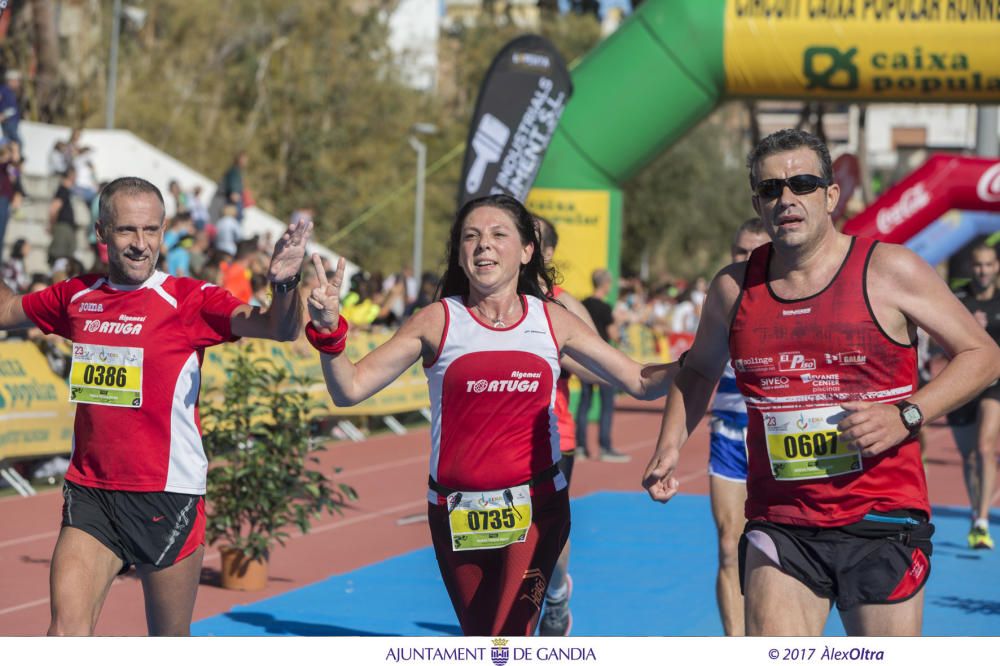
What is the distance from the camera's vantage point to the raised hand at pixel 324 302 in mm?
4289

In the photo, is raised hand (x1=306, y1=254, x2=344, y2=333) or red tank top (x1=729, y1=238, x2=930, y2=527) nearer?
red tank top (x1=729, y1=238, x2=930, y2=527)

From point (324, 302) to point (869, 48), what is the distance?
10.4 metres

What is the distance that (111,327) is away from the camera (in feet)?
16.1

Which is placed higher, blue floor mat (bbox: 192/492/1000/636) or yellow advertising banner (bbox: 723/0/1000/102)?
yellow advertising banner (bbox: 723/0/1000/102)

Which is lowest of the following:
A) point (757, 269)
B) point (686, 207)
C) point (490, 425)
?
point (490, 425)

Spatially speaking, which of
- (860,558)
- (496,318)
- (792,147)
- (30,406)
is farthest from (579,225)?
(860,558)

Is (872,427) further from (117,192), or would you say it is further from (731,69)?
(731,69)

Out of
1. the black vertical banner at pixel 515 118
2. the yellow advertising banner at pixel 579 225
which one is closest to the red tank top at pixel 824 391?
the black vertical banner at pixel 515 118

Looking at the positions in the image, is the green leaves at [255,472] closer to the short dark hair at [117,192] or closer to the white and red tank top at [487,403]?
the short dark hair at [117,192]

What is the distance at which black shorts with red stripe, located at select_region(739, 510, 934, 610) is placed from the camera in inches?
164

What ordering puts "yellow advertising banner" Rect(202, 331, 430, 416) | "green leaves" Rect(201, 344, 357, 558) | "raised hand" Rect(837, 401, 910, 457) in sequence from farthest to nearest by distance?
"yellow advertising banner" Rect(202, 331, 430, 416) < "green leaves" Rect(201, 344, 357, 558) < "raised hand" Rect(837, 401, 910, 457)

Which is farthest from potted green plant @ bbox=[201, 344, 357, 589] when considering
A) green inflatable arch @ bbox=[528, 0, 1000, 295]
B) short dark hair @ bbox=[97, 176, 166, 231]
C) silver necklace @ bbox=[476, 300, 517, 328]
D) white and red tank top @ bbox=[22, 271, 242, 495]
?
green inflatable arch @ bbox=[528, 0, 1000, 295]

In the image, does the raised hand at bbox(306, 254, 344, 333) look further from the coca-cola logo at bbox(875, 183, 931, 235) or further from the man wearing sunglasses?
the coca-cola logo at bbox(875, 183, 931, 235)

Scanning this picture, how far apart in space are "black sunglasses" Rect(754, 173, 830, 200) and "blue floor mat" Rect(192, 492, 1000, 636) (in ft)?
12.8
